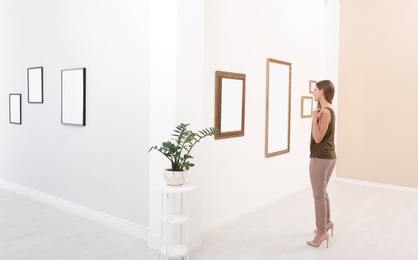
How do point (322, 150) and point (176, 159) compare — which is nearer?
point (176, 159)

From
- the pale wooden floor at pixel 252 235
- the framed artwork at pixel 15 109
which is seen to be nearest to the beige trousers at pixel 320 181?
the pale wooden floor at pixel 252 235

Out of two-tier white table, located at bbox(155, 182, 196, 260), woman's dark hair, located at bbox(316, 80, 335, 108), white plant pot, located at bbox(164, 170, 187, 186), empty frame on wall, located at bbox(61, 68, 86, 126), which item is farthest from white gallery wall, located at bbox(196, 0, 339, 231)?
empty frame on wall, located at bbox(61, 68, 86, 126)

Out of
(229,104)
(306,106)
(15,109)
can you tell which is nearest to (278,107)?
(306,106)

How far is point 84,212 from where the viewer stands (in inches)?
167

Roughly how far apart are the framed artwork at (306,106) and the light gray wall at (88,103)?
2.91 meters

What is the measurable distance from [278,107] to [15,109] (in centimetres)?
364

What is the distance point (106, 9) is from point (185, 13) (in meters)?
1.08

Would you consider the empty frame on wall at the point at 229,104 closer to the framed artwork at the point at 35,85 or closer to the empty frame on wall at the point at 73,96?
the empty frame on wall at the point at 73,96

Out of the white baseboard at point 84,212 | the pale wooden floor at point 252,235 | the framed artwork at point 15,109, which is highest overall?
the framed artwork at point 15,109

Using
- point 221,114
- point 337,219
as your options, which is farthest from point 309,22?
point 337,219

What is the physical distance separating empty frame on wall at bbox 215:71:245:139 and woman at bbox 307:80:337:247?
1004mm

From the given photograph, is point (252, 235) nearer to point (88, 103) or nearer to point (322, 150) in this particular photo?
point (322, 150)

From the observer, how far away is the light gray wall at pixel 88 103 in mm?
3676

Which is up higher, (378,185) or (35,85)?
(35,85)
